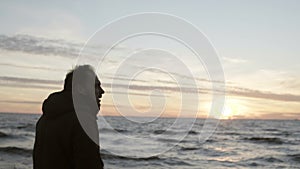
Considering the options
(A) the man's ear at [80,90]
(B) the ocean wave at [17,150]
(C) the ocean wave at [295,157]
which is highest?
(A) the man's ear at [80,90]

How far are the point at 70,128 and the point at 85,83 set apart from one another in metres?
0.40

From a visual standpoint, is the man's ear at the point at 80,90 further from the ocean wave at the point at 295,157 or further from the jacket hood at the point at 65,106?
the ocean wave at the point at 295,157

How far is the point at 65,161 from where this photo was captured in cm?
326

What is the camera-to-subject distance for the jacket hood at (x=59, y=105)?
129 inches

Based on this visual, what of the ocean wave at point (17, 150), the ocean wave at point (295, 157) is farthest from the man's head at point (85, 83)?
the ocean wave at point (295, 157)

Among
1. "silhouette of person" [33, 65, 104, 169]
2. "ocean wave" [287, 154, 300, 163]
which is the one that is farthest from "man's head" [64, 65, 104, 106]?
"ocean wave" [287, 154, 300, 163]

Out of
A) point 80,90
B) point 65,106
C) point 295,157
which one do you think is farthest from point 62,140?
point 295,157

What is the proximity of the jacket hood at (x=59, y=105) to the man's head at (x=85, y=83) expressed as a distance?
0.24 feet

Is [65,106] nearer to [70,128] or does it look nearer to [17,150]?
[70,128]

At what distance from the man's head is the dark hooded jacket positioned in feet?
0.26

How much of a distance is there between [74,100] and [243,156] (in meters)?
24.0

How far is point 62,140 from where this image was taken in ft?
10.5

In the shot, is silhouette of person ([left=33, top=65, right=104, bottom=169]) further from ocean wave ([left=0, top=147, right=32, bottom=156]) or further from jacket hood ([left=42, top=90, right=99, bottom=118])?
ocean wave ([left=0, top=147, right=32, bottom=156])

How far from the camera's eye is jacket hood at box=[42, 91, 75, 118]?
3.28m
